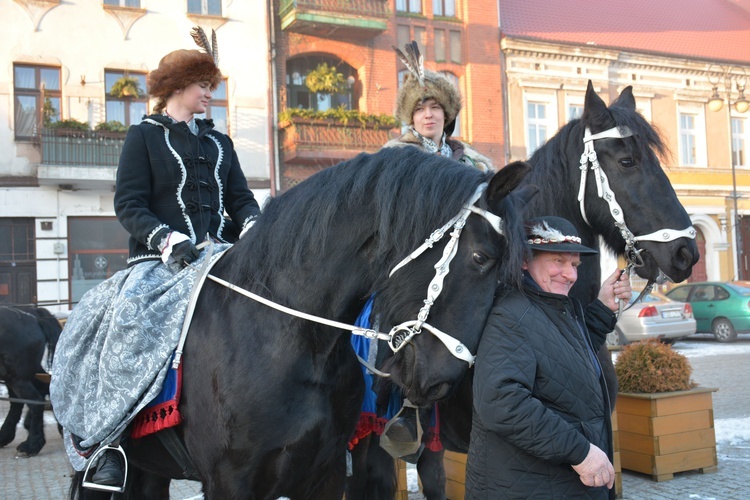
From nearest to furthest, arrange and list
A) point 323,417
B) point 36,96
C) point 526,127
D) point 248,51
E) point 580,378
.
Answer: point 580,378
point 323,417
point 36,96
point 248,51
point 526,127

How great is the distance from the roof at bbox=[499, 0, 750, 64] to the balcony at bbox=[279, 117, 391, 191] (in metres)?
7.04

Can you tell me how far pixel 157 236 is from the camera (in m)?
3.23

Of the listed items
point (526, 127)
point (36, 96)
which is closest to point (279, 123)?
point (36, 96)

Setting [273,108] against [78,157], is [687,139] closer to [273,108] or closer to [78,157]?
[273,108]

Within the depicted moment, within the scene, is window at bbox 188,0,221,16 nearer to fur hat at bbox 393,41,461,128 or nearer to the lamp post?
fur hat at bbox 393,41,461,128

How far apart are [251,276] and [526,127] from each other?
21.2 m

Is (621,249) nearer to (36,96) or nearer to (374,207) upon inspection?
(374,207)

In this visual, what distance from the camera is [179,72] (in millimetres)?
3543

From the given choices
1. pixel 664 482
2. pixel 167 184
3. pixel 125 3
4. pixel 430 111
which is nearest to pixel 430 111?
pixel 430 111

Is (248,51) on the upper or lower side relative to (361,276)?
upper

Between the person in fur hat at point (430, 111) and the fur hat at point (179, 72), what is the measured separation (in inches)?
46.7

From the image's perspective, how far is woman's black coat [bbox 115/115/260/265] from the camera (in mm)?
3350

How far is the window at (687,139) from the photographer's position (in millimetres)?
25797

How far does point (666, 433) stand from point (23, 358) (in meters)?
7.28
